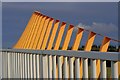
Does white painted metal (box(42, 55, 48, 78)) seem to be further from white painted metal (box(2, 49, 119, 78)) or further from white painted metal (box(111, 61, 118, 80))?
white painted metal (box(111, 61, 118, 80))

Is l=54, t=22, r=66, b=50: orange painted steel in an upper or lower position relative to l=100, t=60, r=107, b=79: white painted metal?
upper

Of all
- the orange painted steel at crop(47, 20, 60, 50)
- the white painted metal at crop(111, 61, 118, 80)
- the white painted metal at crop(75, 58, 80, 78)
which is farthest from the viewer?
the orange painted steel at crop(47, 20, 60, 50)

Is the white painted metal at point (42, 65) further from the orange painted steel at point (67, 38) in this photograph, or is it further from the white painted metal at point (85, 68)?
the orange painted steel at point (67, 38)

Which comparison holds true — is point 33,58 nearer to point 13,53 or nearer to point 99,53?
point 13,53

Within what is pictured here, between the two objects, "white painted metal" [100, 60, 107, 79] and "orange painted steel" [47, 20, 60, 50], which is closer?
"white painted metal" [100, 60, 107, 79]

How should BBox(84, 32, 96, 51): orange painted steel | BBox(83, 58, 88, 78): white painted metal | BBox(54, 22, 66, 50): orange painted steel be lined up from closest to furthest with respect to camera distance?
BBox(83, 58, 88, 78): white painted metal → BBox(84, 32, 96, 51): orange painted steel → BBox(54, 22, 66, 50): orange painted steel

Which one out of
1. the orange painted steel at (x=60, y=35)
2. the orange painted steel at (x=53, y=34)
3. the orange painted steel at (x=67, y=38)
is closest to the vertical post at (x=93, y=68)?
the orange painted steel at (x=67, y=38)

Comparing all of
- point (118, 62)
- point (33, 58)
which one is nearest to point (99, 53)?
point (118, 62)

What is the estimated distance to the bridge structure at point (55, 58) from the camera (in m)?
2.87

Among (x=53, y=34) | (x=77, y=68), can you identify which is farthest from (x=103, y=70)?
(x=53, y=34)

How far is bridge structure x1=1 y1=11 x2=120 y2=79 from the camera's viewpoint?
2873 mm

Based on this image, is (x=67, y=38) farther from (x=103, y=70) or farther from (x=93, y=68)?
(x=103, y=70)

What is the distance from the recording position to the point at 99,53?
283cm

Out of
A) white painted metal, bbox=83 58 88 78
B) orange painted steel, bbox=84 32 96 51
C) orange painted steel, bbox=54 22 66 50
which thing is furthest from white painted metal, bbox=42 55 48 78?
white painted metal, bbox=83 58 88 78
